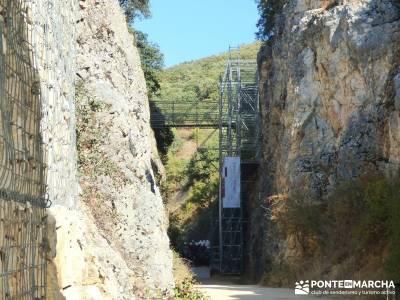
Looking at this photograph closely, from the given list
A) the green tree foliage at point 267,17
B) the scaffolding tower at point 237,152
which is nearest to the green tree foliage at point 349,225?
the scaffolding tower at point 237,152

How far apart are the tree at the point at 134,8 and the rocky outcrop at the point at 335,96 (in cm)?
830

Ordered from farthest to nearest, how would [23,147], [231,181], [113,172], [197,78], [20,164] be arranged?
[197,78], [231,181], [113,172], [23,147], [20,164]

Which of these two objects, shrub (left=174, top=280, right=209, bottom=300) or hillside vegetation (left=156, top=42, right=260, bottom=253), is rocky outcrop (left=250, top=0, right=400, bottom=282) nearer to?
hillside vegetation (left=156, top=42, right=260, bottom=253)

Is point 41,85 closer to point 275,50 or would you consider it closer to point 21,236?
point 21,236

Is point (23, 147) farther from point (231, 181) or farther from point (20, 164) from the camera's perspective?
point (231, 181)

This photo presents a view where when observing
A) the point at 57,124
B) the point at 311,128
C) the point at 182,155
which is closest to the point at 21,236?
the point at 57,124

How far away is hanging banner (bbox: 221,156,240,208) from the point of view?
2951 cm

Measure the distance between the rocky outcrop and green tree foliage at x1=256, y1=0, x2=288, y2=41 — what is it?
17.5ft

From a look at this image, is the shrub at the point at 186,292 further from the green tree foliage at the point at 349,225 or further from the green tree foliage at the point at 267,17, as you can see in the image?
the green tree foliage at the point at 267,17

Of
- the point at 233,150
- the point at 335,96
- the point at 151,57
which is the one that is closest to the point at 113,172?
the point at 335,96

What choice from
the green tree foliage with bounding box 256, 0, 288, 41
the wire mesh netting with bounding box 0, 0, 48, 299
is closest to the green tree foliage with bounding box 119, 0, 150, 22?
the green tree foliage with bounding box 256, 0, 288, 41

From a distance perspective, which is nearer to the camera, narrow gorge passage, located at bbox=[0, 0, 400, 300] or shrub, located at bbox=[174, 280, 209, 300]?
narrow gorge passage, located at bbox=[0, 0, 400, 300]

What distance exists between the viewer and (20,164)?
A: 419cm

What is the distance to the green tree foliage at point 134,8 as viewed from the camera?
31.8m
